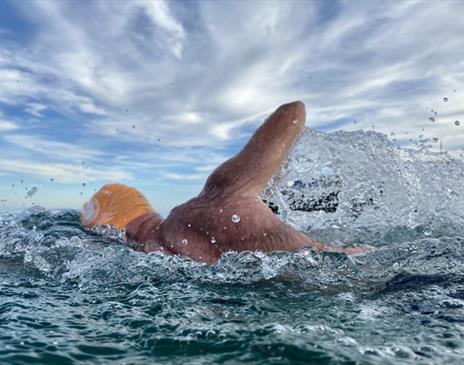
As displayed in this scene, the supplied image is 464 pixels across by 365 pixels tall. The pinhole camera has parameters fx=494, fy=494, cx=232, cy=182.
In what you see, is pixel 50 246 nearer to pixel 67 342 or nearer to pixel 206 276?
pixel 206 276

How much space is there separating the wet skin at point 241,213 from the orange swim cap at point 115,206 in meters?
1.69

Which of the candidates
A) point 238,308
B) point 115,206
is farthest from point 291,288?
point 115,206

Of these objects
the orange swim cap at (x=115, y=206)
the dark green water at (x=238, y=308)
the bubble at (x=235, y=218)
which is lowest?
the dark green water at (x=238, y=308)

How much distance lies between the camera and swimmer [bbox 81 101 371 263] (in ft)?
13.1

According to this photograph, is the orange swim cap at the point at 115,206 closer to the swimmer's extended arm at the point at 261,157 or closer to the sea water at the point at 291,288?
the sea water at the point at 291,288

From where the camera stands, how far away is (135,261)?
4.36 meters

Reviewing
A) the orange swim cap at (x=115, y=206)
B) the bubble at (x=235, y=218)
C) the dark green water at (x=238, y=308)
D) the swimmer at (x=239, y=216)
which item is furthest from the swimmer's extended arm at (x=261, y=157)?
the orange swim cap at (x=115, y=206)

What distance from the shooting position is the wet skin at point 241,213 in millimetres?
3984

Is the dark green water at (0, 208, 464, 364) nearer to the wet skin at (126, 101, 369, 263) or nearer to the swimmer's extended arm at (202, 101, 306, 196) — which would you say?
the wet skin at (126, 101, 369, 263)

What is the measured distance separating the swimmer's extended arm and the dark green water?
0.75m

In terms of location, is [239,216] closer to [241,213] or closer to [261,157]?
[241,213]

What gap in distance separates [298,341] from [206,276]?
5.30ft

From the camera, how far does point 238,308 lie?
310 centimetres

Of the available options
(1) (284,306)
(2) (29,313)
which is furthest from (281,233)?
(2) (29,313)
